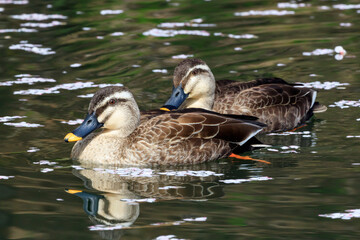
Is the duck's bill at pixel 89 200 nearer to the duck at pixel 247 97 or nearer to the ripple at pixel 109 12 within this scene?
the duck at pixel 247 97

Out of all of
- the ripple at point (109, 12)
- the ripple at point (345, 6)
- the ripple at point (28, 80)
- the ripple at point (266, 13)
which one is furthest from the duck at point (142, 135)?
the ripple at point (345, 6)

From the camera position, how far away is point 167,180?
11188 millimetres

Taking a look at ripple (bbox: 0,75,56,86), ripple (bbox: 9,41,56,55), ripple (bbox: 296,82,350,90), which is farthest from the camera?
ripple (bbox: 9,41,56,55)

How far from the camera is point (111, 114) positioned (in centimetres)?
1188

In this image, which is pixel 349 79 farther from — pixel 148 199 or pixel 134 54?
pixel 148 199

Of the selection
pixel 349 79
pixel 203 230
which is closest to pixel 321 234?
pixel 203 230

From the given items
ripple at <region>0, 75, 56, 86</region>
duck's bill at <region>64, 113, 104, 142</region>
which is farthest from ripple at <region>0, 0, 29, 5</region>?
duck's bill at <region>64, 113, 104, 142</region>

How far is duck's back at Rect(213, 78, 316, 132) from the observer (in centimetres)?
1420

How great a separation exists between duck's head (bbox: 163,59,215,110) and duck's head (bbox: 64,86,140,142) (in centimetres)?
177

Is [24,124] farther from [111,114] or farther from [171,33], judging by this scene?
[171,33]

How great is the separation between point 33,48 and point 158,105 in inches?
198

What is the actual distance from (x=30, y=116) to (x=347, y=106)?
18.3ft

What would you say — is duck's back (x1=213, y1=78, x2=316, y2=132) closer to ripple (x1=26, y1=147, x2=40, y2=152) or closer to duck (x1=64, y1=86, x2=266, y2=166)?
duck (x1=64, y1=86, x2=266, y2=166)

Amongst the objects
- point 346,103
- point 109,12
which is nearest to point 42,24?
point 109,12
